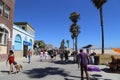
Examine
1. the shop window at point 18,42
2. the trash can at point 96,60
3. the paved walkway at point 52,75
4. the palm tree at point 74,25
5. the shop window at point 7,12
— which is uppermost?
the palm tree at point 74,25

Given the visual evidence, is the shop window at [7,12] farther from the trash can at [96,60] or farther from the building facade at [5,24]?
the trash can at [96,60]

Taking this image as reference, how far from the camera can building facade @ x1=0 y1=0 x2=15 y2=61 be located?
80.8 ft

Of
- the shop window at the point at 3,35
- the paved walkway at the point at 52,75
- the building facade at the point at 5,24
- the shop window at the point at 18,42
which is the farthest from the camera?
the shop window at the point at 18,42

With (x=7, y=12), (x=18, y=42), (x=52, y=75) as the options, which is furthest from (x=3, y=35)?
(x=52, y=75)

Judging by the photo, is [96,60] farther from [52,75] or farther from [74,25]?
[74,25]

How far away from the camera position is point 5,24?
1011 inches

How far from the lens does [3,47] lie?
2502 cm

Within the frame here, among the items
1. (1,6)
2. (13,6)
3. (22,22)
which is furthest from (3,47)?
(22,22)

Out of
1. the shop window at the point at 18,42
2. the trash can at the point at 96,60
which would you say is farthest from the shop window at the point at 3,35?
the trash can at the point at 96,60

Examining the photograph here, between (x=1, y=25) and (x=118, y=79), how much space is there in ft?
50.8

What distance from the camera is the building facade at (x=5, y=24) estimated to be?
80.8 ft

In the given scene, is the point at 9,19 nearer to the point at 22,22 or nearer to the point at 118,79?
the point at 118,79

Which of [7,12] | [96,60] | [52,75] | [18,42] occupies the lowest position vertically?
[52,75]

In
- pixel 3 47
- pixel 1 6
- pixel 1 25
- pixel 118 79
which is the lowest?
pixel 118 79
